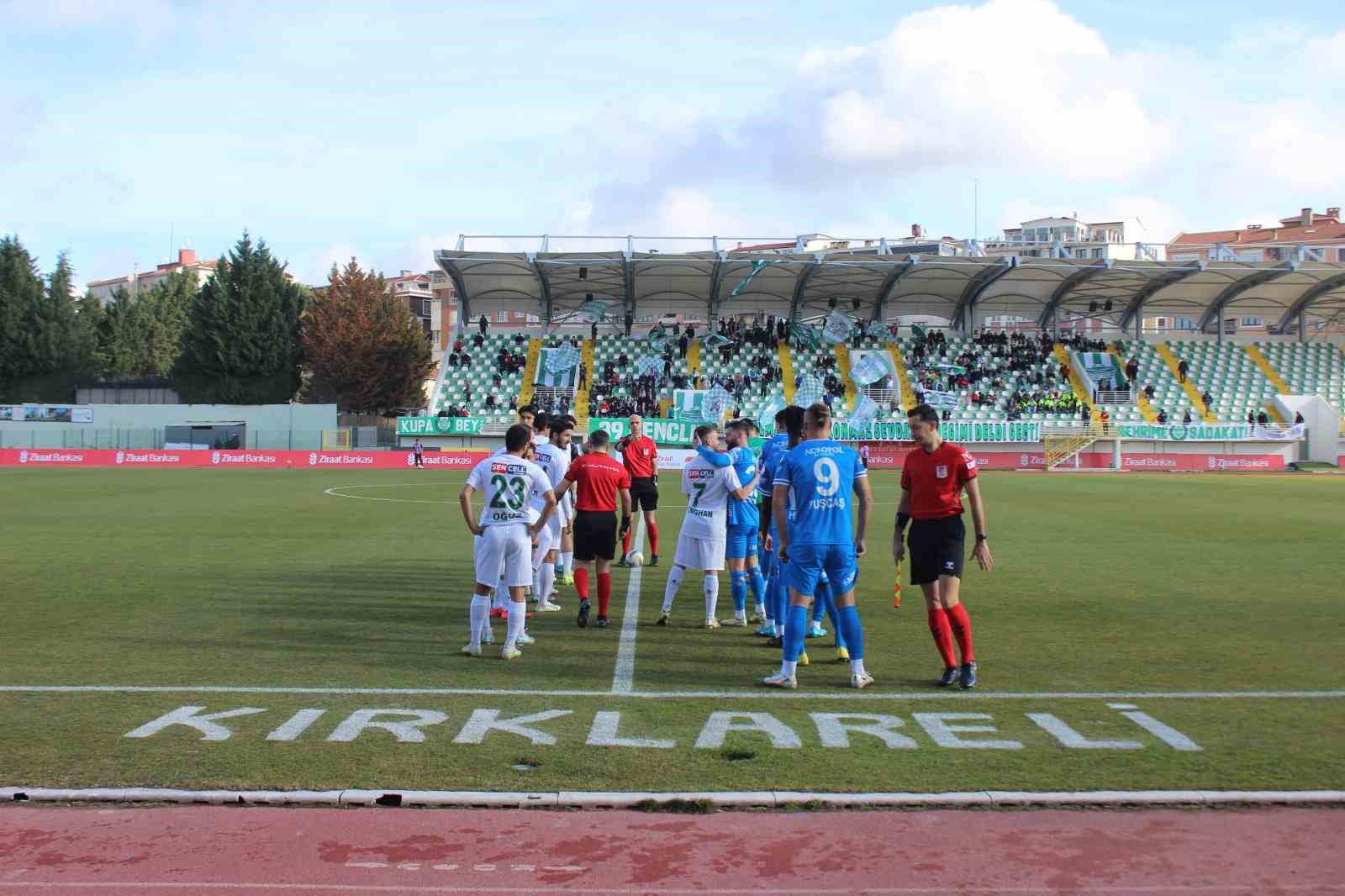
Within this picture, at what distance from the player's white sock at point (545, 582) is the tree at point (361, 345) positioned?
6151 centimetres

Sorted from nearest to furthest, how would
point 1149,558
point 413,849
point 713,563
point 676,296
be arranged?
point 413,849
point 713,563
point 1149,558
point 676,296

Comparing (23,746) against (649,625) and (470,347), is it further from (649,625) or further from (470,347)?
(470,347)

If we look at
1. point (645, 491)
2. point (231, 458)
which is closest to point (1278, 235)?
point (231, 458)

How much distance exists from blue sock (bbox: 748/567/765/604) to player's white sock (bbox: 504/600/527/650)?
2.69 meters

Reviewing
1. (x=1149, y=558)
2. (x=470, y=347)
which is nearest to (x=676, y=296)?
(x=470, y=347)

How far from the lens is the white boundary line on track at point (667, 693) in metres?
7.83

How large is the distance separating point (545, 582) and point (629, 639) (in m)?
2.12

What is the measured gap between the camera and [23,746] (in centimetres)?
635

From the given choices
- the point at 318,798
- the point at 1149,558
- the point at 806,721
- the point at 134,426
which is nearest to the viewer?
the point at 318,798

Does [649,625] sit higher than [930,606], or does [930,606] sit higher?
[930,606]

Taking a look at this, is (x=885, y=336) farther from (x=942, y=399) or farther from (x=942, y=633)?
(x=942, y=633)

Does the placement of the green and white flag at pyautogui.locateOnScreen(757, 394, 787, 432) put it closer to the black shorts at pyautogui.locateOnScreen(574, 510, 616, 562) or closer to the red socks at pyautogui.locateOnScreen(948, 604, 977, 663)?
the black shorts at pyautogui.locateOnScreen(574, 510, 616, 562)

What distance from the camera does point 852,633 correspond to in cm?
817

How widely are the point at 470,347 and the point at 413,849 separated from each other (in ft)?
180
